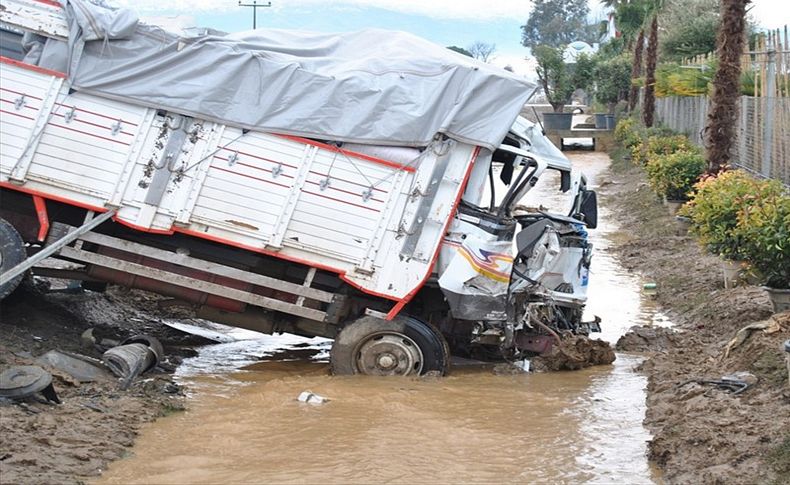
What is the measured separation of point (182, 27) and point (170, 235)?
2.04m

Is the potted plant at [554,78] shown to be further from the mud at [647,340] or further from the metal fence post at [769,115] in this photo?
the mud at [647,340]

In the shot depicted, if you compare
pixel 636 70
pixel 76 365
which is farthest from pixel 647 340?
pixel 636 70

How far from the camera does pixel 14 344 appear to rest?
10.2 meters

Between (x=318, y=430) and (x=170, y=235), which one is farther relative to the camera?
(x=170, y=235)

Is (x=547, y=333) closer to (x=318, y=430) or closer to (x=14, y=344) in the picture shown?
(x=318, y=430)

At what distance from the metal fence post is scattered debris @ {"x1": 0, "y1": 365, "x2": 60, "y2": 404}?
46.8 feet

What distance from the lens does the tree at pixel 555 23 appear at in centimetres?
14493

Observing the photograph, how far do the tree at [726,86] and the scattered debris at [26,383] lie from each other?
13629 millimetres

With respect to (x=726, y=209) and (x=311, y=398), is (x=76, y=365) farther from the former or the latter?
(x=726, y=209)

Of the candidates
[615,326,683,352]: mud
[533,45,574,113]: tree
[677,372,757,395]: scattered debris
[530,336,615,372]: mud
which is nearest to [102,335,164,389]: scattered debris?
[530,336,615,372]: mud

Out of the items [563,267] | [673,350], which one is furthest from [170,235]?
[673,350]

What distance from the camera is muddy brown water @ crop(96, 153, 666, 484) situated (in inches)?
305

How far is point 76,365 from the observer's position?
378 inches

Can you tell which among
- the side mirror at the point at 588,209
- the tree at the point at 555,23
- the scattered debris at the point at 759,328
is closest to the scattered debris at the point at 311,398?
the scattered debris at the point at 759,328
